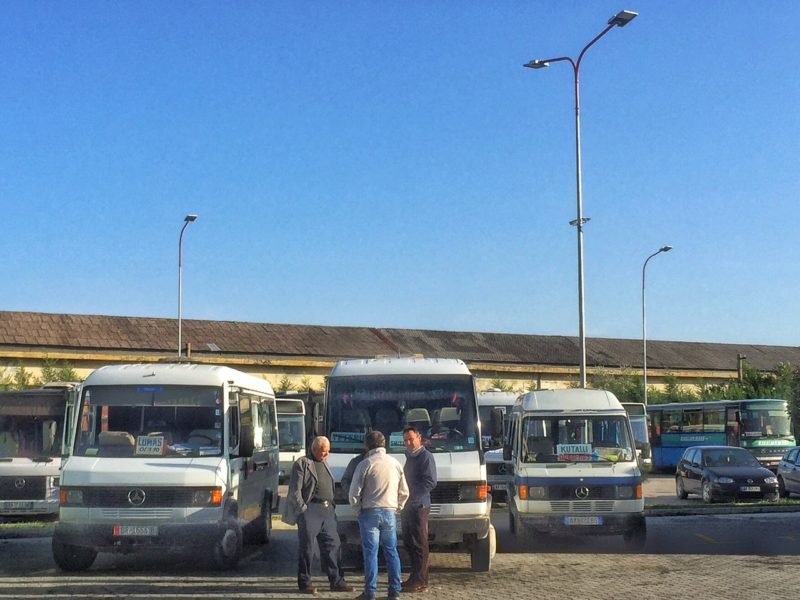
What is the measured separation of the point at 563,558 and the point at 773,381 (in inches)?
1818

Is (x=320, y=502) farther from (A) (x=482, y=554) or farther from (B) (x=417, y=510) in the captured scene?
(A) (x=482, y=554)

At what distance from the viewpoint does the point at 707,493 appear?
26781mm

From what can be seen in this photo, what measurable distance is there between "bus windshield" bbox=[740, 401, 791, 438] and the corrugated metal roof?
22117 mm

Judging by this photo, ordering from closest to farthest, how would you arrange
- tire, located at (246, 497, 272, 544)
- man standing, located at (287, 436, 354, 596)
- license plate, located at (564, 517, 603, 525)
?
1. man standing, located at (287, 436, 354, 596)
2. tire, located at (246, 497, 272, 544)
3. license plate, located at (564, 517, 603, 525)

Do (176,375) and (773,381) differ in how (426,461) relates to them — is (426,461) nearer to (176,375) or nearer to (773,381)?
(176,375)

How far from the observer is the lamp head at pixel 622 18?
24.7 m

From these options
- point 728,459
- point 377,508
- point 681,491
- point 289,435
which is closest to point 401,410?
point 377,508

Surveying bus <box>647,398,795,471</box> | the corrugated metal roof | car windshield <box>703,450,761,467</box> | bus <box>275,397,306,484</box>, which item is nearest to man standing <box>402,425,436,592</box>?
car windshield <box>703,450,761,467</box>

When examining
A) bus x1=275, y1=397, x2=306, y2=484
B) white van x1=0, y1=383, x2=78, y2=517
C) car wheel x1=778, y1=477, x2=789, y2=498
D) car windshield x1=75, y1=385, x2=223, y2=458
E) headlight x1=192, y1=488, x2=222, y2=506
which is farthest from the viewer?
bus x1=275, y1=397, x2=306, y2=484

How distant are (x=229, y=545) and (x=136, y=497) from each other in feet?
4.53

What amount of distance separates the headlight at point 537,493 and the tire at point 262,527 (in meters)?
4.21

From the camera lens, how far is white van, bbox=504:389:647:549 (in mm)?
15938

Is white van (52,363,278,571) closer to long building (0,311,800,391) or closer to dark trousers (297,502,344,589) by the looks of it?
dark trousers (297,502,344,589)

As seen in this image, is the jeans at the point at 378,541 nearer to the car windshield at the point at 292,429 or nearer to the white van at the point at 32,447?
the white van at the point at 32,447
